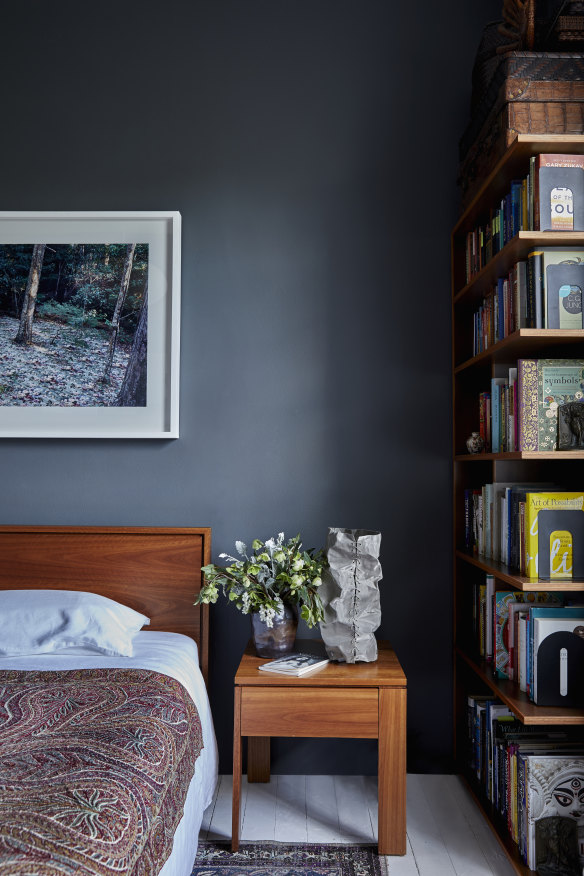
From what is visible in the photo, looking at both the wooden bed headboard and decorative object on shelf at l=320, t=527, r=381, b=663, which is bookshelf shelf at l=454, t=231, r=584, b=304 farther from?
the wooden bed headboard

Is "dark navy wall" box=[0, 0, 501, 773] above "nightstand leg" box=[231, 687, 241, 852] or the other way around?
above

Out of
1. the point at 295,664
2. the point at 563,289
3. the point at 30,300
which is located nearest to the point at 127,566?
the point at 295,664

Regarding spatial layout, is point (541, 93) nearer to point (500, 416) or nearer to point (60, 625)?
point (500, 416)

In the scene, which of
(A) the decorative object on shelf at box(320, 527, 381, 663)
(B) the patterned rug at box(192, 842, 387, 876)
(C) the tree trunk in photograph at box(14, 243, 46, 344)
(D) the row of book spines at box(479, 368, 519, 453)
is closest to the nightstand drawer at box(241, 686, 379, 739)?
(A) the decorative object on shelf at box(320, 527, 381, 663)

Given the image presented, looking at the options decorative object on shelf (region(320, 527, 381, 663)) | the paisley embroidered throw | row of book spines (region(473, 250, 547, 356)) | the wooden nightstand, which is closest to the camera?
the paisley embroidered throw

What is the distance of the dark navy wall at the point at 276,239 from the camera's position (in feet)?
8.01

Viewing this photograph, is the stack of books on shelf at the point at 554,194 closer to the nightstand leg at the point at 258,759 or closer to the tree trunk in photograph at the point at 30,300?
the tree trunk in photograph at the point at 30,300

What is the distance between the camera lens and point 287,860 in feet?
6.06

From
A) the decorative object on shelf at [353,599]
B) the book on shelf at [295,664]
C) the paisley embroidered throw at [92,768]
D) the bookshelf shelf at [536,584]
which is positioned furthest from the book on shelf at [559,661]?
the paisley embroidered throw at [92,768]

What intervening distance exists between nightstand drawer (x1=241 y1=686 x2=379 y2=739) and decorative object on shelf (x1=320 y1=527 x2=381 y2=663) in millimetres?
154

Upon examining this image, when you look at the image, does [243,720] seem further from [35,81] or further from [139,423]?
[35,81]

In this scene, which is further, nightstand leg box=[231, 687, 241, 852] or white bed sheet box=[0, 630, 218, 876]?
nightstand leg box=[231, 687, 241, 852]

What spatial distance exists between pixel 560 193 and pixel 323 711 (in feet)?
4.91

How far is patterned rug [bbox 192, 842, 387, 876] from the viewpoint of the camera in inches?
70.6
